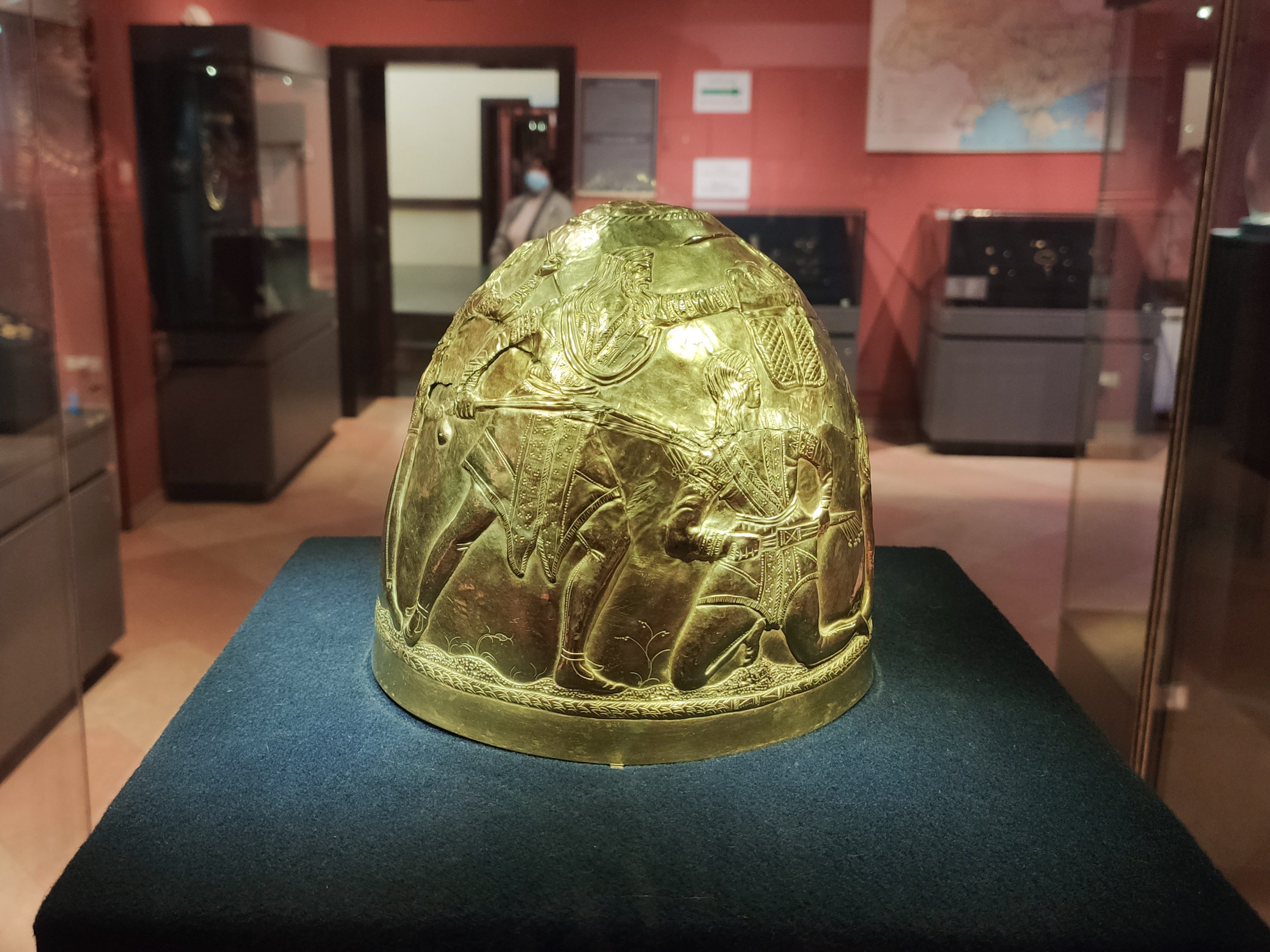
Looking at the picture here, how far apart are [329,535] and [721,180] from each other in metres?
1.55

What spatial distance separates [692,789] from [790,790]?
163 mm

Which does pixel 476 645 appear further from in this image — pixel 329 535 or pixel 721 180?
pixel 329 535

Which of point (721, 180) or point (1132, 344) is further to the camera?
point (1132, 344)

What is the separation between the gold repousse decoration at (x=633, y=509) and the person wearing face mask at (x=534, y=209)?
720 mm

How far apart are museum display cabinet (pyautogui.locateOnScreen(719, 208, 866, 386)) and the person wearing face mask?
414 mm

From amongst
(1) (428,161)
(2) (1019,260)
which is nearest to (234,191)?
(1) (428,161)

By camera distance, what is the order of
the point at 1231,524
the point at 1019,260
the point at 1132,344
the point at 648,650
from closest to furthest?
the point at 648,650 < the point at 1231,524 < the point at 1132,344 < the point at 1019,260

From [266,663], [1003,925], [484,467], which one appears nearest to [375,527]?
[266,663]

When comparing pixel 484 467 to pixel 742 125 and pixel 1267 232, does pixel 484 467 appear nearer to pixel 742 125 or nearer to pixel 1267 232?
pixel 742 125

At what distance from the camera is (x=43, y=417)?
2.40 m

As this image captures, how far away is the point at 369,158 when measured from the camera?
107 inches

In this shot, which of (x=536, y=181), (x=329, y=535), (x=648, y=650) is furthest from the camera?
(x=329, y=535)

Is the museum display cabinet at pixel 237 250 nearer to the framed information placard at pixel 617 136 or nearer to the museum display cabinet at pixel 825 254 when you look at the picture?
the framed information placard at pixel 617 136

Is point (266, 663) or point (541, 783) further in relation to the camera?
point (266, 663)
